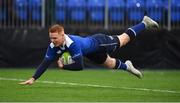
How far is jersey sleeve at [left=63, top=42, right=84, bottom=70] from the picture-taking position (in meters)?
12.4

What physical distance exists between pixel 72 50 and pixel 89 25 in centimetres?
982

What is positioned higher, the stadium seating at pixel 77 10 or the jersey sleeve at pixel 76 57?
the jersey sleeve at pixel 76 57

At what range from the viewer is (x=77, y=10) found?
22203 mm

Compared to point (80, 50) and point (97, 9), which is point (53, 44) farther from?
point (97, 9)

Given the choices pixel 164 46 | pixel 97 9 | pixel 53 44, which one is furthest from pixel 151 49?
pixel 53 44

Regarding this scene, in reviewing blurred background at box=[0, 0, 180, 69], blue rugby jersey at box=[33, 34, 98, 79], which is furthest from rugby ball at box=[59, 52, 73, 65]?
blurred background at box=[0, 0, 180, 69]

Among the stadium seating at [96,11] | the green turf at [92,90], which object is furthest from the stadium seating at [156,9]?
the green turf at [92,90]

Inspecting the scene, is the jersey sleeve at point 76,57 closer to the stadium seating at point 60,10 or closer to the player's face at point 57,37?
the player's face at point 57,37

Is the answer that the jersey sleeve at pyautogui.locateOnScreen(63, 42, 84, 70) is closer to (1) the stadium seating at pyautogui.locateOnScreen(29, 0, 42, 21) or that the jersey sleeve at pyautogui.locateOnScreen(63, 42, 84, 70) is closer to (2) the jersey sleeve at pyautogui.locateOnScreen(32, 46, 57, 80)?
(2) the jersey sleeve at pyautogui.locateOnScreen(32, 46, 57, 80)

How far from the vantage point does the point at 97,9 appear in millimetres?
22250

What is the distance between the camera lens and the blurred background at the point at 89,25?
21.4m

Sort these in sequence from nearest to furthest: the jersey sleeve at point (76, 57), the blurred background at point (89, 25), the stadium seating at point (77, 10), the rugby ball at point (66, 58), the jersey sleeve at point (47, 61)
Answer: the rugby ball at point (66, 58) < the jersey sleeve at point (76, 57) < the jersey sleeve at point (47, 61) < the blurred background at point (89, 25) < the stadium seating at point (77, 10)

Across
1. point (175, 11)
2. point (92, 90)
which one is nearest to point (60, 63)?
point (92, 90)

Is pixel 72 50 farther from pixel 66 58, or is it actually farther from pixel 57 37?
pixel 57 37
